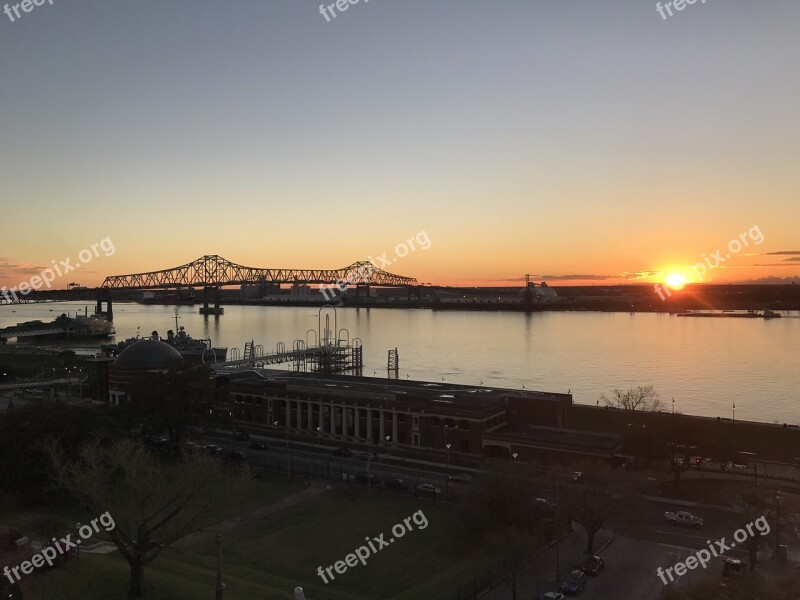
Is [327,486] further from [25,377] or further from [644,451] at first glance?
[25,377]

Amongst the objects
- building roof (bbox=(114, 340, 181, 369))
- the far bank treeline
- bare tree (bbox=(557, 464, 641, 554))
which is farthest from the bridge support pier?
bare tree (bbox=(557, 464, 641, 554))

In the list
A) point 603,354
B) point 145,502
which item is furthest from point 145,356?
point 603,354

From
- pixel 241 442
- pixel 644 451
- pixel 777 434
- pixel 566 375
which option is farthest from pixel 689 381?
pixel 241 442

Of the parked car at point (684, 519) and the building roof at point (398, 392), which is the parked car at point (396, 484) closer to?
the building roof at point (398, 392)

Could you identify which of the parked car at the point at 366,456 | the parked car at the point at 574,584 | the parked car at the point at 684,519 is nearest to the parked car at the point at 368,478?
the parked car at the point at 366,456

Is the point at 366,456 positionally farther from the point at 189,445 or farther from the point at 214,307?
the point at 214,307

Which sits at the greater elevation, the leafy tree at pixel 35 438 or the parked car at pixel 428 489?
the leafy tree at pixel 35 438
